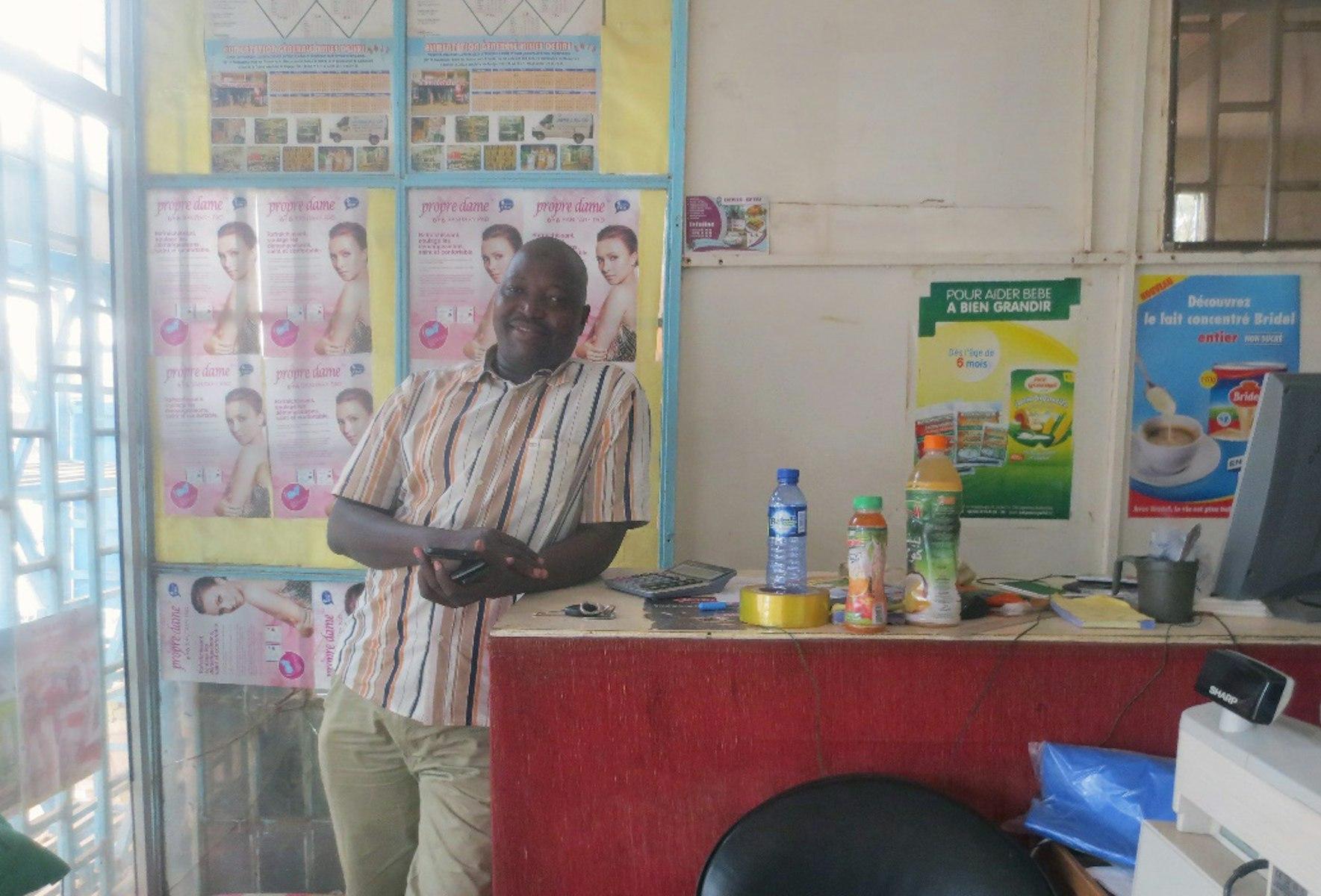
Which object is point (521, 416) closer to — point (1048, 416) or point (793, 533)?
point (793, 533)

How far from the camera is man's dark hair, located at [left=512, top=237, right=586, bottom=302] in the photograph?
179 cm

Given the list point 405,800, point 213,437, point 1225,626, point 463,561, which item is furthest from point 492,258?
point 1225,626

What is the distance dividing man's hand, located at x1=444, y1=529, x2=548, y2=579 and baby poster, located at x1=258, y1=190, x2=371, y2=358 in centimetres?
108

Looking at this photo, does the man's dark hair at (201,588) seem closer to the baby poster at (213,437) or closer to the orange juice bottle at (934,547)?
the baby poster at (213,437)

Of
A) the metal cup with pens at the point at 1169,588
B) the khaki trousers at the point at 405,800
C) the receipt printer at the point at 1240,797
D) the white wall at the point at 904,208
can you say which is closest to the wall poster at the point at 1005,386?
the white wall at the point at 904,208

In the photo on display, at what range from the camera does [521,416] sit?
175 cm

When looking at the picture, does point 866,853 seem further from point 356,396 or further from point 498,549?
point 356,396

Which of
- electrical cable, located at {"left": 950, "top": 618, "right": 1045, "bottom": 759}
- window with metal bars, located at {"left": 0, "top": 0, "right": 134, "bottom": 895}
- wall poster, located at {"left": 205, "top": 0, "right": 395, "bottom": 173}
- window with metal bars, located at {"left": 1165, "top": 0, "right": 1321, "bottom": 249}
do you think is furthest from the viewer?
wall poster, located at {"left": 205, "top": 0, "right": 395, "bottom": 173}

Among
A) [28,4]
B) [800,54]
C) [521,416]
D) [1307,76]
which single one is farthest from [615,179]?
[1307,76]

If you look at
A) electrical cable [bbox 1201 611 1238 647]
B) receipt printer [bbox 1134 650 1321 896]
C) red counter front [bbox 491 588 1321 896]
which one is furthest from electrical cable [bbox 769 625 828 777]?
electrical cable [bbox 1201 611 1238 647]

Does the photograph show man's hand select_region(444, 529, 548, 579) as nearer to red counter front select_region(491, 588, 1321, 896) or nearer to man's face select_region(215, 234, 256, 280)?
red counter front select_region(491, 588, 1321, 896)

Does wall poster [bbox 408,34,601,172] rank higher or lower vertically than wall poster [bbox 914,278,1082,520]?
higher

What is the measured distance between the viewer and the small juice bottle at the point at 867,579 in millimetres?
1292

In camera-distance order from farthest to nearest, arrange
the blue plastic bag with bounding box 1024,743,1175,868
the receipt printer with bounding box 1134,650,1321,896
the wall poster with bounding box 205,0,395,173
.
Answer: the wall poster with bounding box 205,0,395,173 → the blue plastic bag with bounding box 1024,743,1175,868 → the receipt printer with bounding box 1134,650,1321,896
